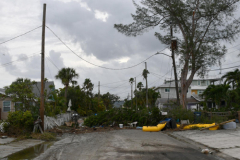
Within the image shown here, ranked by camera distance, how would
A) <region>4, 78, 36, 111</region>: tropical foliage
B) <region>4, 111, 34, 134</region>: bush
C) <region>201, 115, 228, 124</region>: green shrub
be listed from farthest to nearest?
<region>201, 115, 228, 124</region>: green shrub < <region>4, 78, 36, 111</region>: tropical foliage < <region>4, 111, 34, 134</region>: bush

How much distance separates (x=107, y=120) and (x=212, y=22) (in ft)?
44.1

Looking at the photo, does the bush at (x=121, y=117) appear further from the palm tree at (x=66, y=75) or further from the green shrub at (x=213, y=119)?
the palm tree at (x=66, y=75)

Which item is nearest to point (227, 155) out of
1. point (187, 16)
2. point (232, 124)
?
point (232, 124)

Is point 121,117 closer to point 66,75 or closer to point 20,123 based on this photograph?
point 20,123

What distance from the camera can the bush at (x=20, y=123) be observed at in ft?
56.9

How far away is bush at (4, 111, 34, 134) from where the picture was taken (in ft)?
56.9

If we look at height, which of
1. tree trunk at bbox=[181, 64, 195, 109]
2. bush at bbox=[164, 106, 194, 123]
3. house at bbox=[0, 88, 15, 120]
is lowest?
bush at bbox=[164, 106, 194, 123]

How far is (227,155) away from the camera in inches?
375

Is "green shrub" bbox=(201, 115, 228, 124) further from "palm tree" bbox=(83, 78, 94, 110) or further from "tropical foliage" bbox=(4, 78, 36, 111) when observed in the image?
Answer: "palm tree" bbox=(83, 78, 94, 110)

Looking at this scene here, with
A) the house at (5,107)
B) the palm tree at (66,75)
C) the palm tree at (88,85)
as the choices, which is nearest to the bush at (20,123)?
the house at (5,107)

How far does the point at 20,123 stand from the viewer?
17.7m

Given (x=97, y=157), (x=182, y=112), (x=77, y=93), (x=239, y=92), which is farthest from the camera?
(x=77, y=93)

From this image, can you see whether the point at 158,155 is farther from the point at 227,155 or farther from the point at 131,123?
the point at 131,123

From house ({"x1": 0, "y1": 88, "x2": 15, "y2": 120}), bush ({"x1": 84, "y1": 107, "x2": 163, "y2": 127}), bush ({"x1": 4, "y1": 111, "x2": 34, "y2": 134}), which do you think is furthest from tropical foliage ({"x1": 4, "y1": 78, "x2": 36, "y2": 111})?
house ({"x1": 0, "y1": 88, "x2": 15, "y2": 120})
